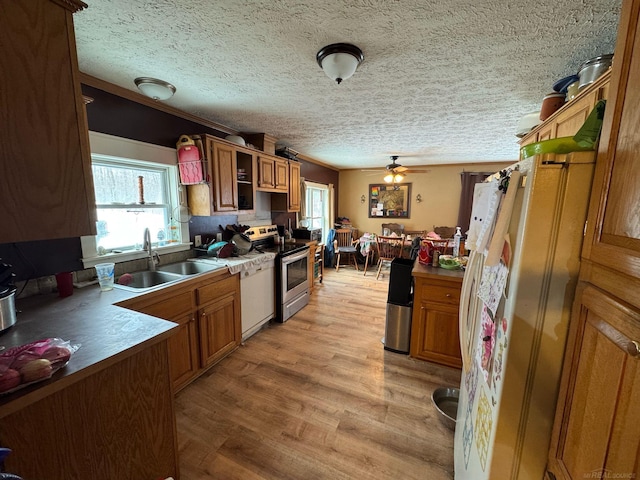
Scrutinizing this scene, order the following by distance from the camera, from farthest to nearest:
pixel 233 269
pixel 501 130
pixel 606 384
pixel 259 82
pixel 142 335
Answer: pixel 501 130, pixel 233 269, pixel 259 82, pixel 142 335, pixel 606 384

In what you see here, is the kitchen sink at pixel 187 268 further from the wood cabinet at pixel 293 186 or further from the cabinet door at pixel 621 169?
the cabinet door at pixel 621 169

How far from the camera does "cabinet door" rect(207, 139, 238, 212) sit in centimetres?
246

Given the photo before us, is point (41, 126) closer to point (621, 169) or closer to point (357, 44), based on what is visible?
point (357, 44)

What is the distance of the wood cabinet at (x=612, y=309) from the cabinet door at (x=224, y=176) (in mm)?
2532

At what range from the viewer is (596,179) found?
67 cm

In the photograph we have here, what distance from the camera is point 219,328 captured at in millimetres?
2285

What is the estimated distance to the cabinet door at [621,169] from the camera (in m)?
0.54

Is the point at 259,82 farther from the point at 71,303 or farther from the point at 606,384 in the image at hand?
the point at 606,384

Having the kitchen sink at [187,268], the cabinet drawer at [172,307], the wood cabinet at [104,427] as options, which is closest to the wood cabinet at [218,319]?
the cabinet drawer at [172,307]

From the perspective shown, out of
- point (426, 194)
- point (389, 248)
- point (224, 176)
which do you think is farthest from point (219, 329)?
point (426, 194)

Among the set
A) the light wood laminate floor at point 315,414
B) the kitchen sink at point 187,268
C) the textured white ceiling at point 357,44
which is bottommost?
the light wood laminate floor at point 315,414

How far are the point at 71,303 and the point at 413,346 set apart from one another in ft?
8.51

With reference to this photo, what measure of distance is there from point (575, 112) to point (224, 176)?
2.59 metres

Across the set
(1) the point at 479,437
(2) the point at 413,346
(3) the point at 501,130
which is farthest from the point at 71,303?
(3) the point at 501,130
